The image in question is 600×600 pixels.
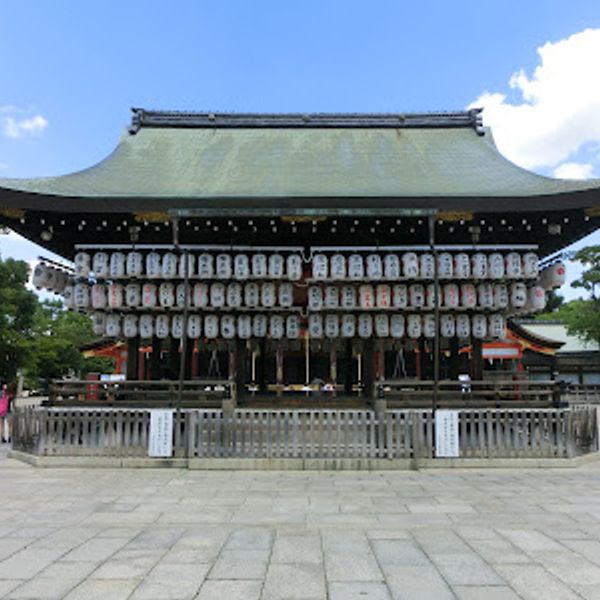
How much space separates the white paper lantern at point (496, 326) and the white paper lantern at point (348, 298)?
334 cm

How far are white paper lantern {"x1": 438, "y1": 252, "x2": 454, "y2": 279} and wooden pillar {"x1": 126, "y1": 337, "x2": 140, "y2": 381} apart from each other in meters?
7.46

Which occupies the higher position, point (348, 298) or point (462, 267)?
point (462, 267)

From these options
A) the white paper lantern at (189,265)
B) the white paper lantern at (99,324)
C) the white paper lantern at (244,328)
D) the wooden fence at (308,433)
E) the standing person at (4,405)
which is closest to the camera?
the wooden fence at (308,433)

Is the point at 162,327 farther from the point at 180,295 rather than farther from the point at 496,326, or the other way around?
the point at 496,326

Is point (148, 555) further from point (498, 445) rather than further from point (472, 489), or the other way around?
point (498, 445)

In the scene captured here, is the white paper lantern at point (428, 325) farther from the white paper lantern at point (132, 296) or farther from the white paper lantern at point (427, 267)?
the white paper lantern at point (132, 296)

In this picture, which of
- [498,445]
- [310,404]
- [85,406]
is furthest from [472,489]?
[85,406]

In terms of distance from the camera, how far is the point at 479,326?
12047 mm

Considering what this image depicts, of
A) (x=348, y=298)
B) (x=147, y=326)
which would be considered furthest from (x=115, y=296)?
(x=348, y=298)

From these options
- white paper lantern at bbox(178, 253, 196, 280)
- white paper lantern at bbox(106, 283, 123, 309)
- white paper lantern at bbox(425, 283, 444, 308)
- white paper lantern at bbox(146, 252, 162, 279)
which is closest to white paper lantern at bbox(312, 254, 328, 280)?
white paper lantern at bbox(425, 283, 444, 308)

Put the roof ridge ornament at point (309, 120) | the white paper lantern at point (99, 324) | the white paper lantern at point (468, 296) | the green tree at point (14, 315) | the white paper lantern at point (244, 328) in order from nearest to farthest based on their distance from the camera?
the white paper lantern at point (468, 296), the white paper lantern at point (244, 328), the white paper lantern at point (99, 324), the roof ridge ornament at point (309, 120), the green tree at point (14, 315)

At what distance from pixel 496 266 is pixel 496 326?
1.50 m

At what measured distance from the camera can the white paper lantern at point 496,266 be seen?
11.5m

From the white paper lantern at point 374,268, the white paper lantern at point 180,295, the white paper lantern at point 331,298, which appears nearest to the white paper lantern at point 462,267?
the white paper lantern at point 374,268
